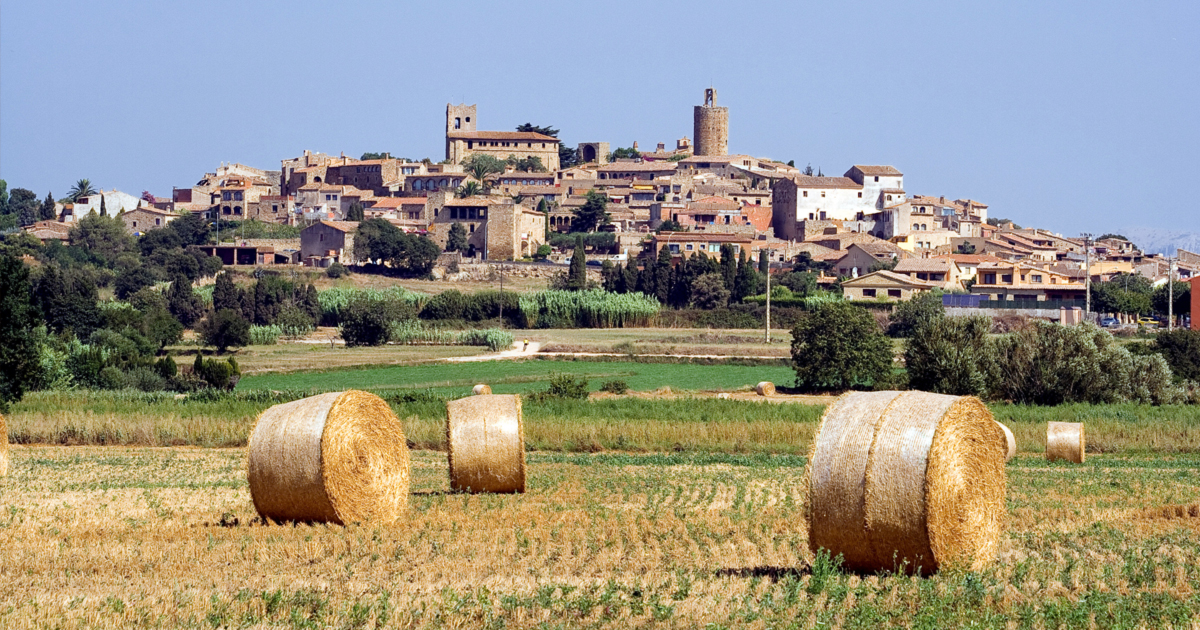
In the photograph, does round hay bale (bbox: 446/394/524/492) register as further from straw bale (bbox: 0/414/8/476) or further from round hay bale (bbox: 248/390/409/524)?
straw bale (bbox: 0/414/8/476)

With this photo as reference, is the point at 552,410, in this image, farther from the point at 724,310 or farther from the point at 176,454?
the point at 724,310

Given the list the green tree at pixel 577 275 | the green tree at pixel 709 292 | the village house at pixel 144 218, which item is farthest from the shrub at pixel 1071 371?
the village house at pixel 144 218

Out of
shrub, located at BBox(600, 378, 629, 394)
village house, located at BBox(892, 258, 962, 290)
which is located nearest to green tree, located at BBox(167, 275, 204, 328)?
shrub, located at BBox(600, 378, 629, 394)

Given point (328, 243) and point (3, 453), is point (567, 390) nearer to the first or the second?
point (3, 453)

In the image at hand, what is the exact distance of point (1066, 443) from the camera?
2452cm

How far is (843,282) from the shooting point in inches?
3135

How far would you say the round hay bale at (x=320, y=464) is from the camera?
15234mm

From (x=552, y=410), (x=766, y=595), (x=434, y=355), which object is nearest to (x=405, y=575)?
(x=766, y=595)

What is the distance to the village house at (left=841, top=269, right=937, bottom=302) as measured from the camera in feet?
253

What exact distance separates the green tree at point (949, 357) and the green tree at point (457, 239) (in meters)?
64.4

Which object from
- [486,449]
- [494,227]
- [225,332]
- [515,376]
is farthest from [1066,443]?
[494,227]

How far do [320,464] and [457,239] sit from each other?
86.2m

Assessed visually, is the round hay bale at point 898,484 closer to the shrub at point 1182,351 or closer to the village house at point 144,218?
the shrub at point 1182,351

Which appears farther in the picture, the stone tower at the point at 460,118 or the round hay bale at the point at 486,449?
the stone tower at the point at 460,118
